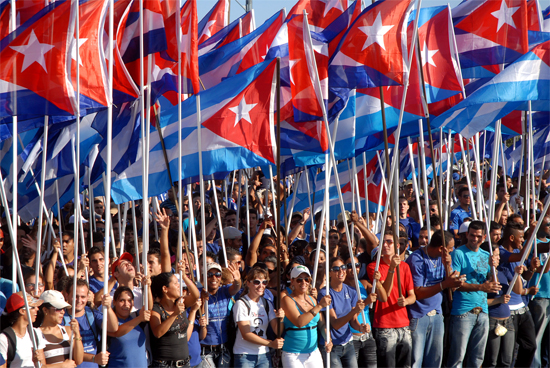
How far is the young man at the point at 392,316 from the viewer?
802cm

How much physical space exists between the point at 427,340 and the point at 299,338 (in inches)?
80.0

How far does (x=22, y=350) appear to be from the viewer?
19.2ft

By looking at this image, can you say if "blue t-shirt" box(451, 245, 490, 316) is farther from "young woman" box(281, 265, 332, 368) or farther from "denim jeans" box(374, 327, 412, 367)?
"young woman" box(281, 265, 332, 368)

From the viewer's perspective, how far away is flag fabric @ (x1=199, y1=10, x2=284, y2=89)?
10328 mm

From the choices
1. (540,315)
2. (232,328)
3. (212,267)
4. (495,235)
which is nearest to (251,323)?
(232,328)

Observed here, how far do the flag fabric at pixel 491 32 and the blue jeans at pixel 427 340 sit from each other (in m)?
4.30

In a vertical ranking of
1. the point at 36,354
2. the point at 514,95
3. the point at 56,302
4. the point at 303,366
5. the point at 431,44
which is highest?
the point at 431,44

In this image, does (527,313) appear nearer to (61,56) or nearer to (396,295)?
(396,295)

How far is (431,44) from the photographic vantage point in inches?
388

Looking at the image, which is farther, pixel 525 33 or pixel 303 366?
pixel 525 33

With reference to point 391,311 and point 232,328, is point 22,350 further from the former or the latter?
point 391,311

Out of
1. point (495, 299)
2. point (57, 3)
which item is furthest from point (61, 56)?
point (495, 299)

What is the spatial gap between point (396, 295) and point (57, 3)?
5010 millimetres

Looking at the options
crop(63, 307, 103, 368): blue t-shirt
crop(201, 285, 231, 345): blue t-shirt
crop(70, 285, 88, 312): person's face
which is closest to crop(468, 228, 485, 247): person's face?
crop(201, 285, 231, 345): blue t-shirt
